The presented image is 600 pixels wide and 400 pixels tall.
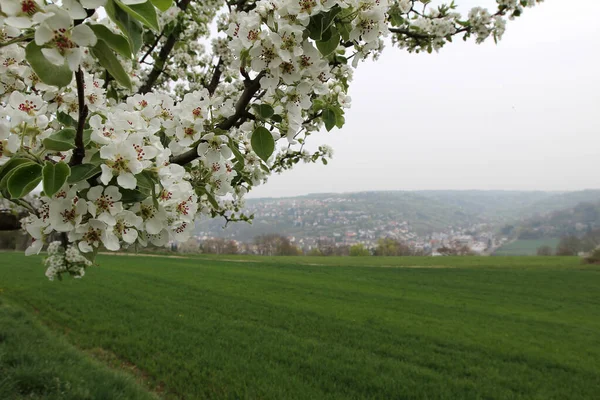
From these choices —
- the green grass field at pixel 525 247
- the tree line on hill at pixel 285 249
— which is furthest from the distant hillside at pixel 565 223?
the tree line on hill at pixel 285 249

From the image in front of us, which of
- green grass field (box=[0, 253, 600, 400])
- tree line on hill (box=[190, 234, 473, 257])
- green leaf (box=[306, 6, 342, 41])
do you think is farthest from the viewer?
tree line on hill (box=[190, 234, 473, 257])

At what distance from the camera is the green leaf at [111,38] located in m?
0.83

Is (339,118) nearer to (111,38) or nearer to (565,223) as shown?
(111,38)

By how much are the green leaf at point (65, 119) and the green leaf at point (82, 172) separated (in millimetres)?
418

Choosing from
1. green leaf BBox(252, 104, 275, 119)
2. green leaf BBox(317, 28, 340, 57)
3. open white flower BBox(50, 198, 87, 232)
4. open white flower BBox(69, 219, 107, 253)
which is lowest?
open white flower BBox(69, 219, 107, 253)

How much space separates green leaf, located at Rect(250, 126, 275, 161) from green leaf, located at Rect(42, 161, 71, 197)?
0.66m

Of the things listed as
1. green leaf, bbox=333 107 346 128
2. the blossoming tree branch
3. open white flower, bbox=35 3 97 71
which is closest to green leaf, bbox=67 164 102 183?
the blossoming tree branch

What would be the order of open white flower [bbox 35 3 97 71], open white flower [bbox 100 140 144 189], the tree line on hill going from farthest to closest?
1. the tree line on hill
2. open white flower [bbox 100 140 144 189]
3. open white flower [bbox 35 3 97 71]

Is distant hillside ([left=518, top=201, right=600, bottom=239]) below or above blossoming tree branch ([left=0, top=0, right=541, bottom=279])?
below

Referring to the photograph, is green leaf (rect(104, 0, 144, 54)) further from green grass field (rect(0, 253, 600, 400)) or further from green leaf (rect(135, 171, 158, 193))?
green grass field (rect(0, 253, 600, 400))

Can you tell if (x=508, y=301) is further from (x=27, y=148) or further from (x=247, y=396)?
(x=27, y=148)

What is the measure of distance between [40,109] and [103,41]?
48 centimetres

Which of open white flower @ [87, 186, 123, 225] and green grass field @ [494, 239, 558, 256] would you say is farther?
green grass field @ [494, 239, 558, 256]

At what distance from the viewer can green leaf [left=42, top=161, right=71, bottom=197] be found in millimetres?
902
